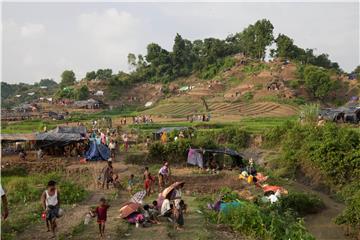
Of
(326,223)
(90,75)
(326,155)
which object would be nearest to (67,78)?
(90,75)

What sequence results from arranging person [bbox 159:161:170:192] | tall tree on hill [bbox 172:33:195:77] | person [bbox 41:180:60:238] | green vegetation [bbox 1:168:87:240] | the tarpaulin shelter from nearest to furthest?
person [bbox 41:180:60:238], green vegetation [bbox 1:168:87:240], person [bbox 159:161:170:192], the tarpaulin shelter, tall tree on hill [bbox 172:33:195:77]

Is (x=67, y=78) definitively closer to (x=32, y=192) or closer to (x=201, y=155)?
(x=201, y=155)

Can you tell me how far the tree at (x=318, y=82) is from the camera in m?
55.1

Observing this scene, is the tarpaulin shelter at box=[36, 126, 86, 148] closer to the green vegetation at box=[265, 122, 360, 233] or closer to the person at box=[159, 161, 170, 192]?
the person at box=[159, 161, 170, 192]

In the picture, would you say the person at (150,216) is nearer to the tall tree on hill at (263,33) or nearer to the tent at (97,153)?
the tent at (97,153)

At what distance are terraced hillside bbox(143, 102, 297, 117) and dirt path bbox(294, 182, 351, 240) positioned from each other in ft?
96.3

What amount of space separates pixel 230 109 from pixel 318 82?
13669mm

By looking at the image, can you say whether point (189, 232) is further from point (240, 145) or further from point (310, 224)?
point (240, 145)

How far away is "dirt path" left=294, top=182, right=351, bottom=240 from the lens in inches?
631

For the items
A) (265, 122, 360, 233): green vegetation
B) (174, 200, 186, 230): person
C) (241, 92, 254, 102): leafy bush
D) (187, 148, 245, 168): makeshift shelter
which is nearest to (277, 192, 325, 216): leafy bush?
(265, 122, 360, 233): green vegetation

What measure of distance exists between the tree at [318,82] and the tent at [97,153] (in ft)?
133

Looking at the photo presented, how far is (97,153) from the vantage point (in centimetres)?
2209

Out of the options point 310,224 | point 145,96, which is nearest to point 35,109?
point 145,96

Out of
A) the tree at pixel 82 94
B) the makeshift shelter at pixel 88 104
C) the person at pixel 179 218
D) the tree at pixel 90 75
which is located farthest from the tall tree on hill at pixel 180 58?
the person at pixel 179 218
